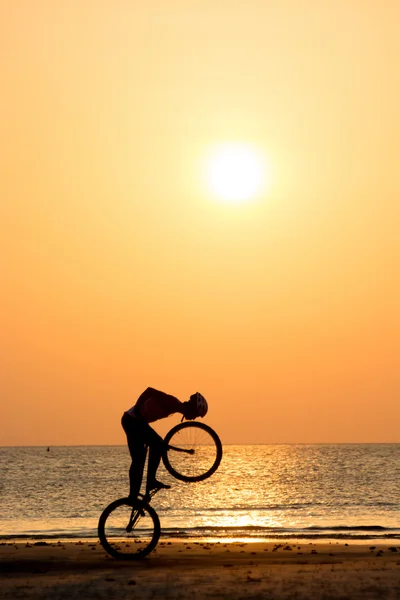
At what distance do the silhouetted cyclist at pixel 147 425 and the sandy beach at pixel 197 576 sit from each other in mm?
2022

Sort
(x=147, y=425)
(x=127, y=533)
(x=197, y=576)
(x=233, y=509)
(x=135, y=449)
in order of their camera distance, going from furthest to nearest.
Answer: (x=233, y=509)
(x=127, y=533)
(x=135, y=449)
(x=147, y=425)
(x=197, y=576)

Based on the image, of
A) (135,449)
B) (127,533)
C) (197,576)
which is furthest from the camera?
(127,533)

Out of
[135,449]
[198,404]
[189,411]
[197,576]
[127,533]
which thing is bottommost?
[197,576]

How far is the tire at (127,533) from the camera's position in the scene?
21.9 metres

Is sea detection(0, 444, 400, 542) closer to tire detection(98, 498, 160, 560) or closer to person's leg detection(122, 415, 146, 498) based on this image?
tire detection(98, 498, 160, 560)

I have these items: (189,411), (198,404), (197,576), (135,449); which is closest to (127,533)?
(135,449)

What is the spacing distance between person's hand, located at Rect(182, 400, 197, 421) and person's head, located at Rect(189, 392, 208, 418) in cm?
3

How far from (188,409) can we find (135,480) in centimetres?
307

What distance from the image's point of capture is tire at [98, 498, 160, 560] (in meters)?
21.9

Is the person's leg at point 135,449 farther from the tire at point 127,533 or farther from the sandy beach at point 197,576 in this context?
the sandy beach at point 197,576

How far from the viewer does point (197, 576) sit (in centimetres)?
1972

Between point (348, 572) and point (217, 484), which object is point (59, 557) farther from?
point (217, 484)

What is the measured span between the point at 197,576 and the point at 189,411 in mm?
3612

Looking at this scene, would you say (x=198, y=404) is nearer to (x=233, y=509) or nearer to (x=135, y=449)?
(x=135, y=449)
